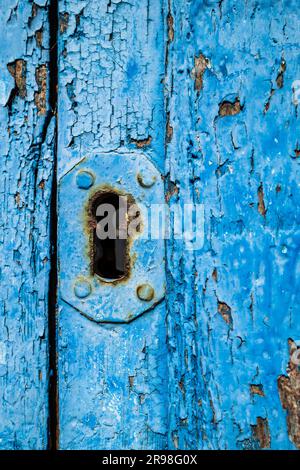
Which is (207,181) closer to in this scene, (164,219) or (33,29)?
(164,219)

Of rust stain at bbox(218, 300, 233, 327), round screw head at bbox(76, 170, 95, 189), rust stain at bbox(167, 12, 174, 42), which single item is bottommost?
rust stain at bbox(218, 300, 233, 327)

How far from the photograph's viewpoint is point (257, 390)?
48cm

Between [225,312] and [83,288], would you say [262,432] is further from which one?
[83,288]

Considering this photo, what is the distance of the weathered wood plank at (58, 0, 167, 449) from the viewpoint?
0.53 metres

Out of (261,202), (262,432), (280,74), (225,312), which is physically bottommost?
(262,432)

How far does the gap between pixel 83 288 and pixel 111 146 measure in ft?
0.52

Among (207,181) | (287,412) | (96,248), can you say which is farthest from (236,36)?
(287,412)

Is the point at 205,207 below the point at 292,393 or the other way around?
the other way around

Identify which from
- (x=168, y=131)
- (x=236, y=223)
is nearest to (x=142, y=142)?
(x=168, y=131)

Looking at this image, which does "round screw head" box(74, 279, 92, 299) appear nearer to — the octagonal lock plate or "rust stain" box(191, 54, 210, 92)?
the octagonal lock plate

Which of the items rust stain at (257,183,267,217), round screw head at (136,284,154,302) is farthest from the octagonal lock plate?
rust stain at (257,183,267,217)

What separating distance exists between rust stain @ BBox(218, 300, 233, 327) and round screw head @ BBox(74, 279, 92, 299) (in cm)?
14

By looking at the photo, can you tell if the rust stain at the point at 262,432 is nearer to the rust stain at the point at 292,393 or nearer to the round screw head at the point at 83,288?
the rust stain at the point at 292,393
